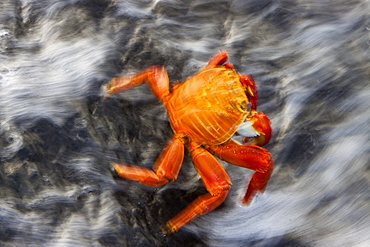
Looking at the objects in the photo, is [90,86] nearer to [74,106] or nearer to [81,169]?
[74,106]

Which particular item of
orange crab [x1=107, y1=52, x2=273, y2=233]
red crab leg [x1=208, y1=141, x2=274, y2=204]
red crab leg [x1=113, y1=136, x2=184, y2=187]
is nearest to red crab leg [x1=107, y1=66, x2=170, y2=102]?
orange crab [x1=107, y1=52, x2=273, y2=233]

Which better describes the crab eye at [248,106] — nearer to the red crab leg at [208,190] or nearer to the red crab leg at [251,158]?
the red crab leg at [251,158]

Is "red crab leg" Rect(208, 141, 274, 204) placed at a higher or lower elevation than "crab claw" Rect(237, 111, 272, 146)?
lower

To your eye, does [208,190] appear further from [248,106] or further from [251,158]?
[248,106]

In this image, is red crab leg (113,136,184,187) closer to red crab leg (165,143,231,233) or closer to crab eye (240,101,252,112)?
red crab leg (165,143,231,233)

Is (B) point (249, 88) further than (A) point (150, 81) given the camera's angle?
No

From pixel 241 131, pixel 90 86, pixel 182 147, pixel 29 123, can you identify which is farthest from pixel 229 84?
pixel 29 123

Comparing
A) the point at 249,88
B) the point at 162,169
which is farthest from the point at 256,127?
the point at 162,169
